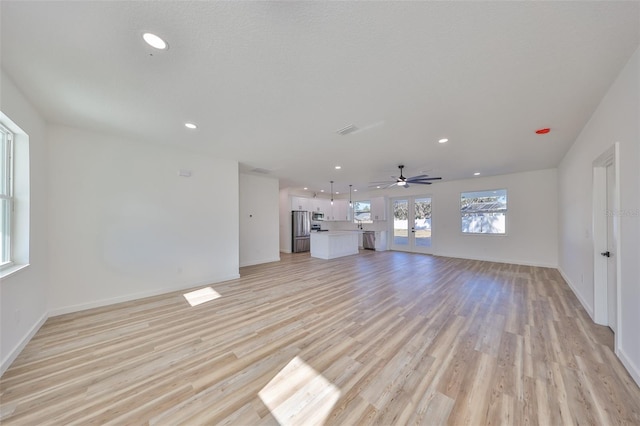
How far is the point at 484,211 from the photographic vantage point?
6902 mm

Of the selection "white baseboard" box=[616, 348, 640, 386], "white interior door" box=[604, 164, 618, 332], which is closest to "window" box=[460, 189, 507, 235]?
"white interior door" box=[604, 164, 618, 332]

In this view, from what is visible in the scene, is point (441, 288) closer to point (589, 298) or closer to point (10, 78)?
point (589, 298)

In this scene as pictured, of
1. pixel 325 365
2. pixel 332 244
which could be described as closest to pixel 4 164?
pixel 325 365

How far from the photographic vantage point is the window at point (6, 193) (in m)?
2.32

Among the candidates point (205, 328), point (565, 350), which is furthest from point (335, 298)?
point (565, 350)

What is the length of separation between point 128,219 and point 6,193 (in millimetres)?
1359

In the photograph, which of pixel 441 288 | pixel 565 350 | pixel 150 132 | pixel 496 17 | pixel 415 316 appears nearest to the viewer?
pixel 496 17

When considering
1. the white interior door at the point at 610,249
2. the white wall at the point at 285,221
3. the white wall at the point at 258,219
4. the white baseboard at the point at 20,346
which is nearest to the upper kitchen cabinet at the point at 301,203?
the white wall at the point at 285,221

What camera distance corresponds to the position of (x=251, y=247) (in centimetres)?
667

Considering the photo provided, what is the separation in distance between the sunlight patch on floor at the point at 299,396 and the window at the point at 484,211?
24.1 feet

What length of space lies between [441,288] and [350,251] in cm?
422

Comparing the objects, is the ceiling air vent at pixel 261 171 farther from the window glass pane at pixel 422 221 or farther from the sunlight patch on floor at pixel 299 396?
the window glass pane at pixel 422 221

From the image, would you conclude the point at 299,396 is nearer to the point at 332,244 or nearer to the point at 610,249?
the point at 610,249

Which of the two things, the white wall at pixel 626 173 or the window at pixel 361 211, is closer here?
Result: the white wall at pixel 626 173
